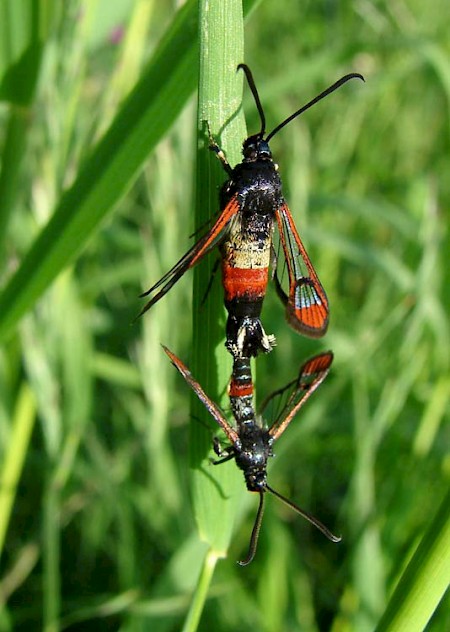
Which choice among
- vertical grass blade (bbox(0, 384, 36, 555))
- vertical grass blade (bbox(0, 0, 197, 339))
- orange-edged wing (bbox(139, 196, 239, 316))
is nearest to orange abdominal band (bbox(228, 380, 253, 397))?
orange-edged wing (bbox(139, 196, 239, 316))

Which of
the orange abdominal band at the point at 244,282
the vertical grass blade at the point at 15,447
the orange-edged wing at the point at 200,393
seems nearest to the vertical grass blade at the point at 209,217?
the orange-edged wing at the point at 200,393

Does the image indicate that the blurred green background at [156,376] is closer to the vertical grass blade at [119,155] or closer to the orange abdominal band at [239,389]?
the vertical grass blade at [119,155]

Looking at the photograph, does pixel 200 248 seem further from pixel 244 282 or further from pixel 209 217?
pixel 244 282

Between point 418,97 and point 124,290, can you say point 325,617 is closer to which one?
point 124,290

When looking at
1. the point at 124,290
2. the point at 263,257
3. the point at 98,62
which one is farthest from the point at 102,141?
the point at 98,62

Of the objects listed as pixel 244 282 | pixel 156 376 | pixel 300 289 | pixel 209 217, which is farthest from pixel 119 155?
pixel 156 376

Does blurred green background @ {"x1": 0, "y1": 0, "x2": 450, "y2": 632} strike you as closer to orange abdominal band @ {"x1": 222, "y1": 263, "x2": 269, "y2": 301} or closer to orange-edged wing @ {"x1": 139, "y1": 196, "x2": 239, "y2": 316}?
orange-edged wing @ {"x1": 139, "y1": 196, "x2": 239, "y2": 316}
